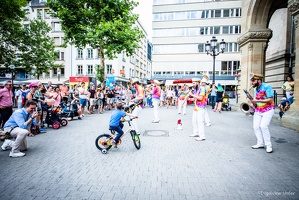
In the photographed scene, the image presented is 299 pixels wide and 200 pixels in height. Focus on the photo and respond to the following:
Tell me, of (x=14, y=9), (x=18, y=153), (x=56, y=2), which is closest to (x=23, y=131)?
(x=18, y=153)

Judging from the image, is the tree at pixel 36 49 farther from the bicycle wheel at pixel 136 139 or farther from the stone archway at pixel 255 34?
the bicycle wheel at pixel 136 139

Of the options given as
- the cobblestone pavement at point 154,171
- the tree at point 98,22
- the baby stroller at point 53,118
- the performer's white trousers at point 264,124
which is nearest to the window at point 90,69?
the tree at point 98,22

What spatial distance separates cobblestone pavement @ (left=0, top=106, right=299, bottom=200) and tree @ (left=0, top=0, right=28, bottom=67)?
769 inches

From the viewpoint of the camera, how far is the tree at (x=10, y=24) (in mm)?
19766

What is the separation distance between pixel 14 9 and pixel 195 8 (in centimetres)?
3207

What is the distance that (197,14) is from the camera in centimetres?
4078

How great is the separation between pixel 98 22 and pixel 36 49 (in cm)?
1335

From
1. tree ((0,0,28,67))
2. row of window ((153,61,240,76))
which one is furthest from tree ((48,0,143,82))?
row of window ((153,61,240,76))

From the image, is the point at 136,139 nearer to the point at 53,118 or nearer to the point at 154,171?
the point at 154,171

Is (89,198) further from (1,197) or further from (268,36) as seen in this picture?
(268,36)

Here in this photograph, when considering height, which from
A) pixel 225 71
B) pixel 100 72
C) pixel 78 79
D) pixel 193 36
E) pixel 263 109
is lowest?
pixel 263 109

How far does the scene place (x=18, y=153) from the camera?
515cm

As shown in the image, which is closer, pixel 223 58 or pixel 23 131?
pixel 23 131

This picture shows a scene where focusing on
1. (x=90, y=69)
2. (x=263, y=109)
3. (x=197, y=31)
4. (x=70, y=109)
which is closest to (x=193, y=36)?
(x=197, y=31)
